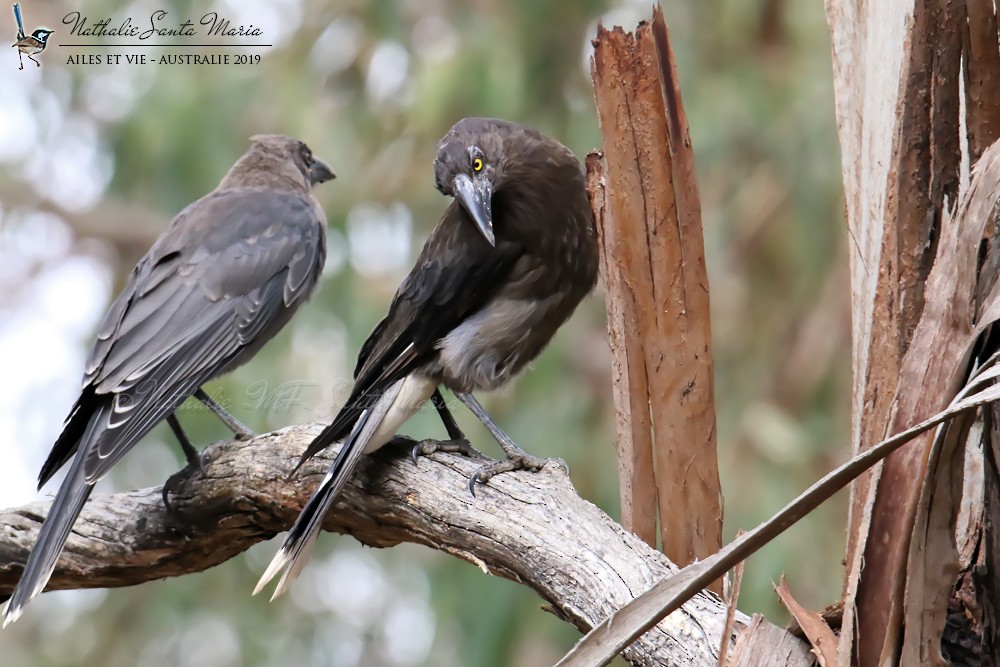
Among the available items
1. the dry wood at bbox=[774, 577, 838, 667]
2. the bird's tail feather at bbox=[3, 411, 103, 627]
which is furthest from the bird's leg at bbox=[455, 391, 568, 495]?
the bird's tail feather at bbox=[3, 411, 103, 627]

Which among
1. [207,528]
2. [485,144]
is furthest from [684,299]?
[207,528]

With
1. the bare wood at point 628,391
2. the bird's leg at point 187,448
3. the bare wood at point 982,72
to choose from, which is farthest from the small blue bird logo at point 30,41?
the bare wood at point 982,72

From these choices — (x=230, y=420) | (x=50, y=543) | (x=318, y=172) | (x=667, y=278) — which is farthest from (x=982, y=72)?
(x=318, y=172)

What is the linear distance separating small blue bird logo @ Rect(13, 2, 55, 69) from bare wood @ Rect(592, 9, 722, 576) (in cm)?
435

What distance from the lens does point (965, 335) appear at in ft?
4.06

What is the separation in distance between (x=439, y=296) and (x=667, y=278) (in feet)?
2.70

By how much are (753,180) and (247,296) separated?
273 cm

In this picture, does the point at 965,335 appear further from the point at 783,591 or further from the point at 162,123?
the point at 162,123

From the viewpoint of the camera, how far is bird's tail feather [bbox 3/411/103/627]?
7.32ft

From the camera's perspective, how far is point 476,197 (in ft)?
7.98

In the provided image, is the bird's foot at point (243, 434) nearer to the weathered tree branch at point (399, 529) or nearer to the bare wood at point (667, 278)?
the weathered tree branch at point (399, 529)

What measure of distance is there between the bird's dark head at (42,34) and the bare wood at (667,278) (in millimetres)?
4400

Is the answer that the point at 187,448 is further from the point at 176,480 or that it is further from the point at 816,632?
the point at 816,632

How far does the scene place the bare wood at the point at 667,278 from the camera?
1.79m
